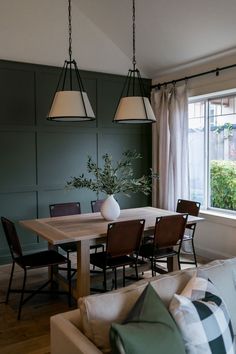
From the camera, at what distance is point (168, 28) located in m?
4.58

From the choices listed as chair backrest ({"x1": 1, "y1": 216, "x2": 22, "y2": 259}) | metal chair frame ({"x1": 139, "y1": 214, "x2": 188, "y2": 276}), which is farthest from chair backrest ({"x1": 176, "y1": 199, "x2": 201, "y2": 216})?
chair backrest ({"x1": 1, "y1": 216, "x2": 22, "y2": 259})

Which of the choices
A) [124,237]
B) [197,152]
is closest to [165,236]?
[124,237]

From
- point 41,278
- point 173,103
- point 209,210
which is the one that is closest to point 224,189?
point 209,210

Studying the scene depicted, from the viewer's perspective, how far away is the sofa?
1518 millimetres

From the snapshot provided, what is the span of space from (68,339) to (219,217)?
11.8 ft

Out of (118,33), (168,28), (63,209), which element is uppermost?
(118,33)

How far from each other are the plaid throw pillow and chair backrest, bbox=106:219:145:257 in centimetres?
146

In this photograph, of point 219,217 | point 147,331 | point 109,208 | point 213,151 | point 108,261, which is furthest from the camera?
point 213,151

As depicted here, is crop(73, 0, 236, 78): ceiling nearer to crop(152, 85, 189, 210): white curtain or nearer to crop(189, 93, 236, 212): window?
crop(152, 85, 189, 210): white curtain

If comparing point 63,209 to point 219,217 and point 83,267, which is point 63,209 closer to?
point 83,267

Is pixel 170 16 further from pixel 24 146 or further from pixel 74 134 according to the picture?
pixel 24 146

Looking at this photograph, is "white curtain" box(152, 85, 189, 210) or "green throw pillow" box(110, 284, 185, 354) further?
"white curtain" box(152, 85, 189, 210)

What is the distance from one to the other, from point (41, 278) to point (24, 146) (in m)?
1.77

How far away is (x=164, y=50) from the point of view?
506 cm
